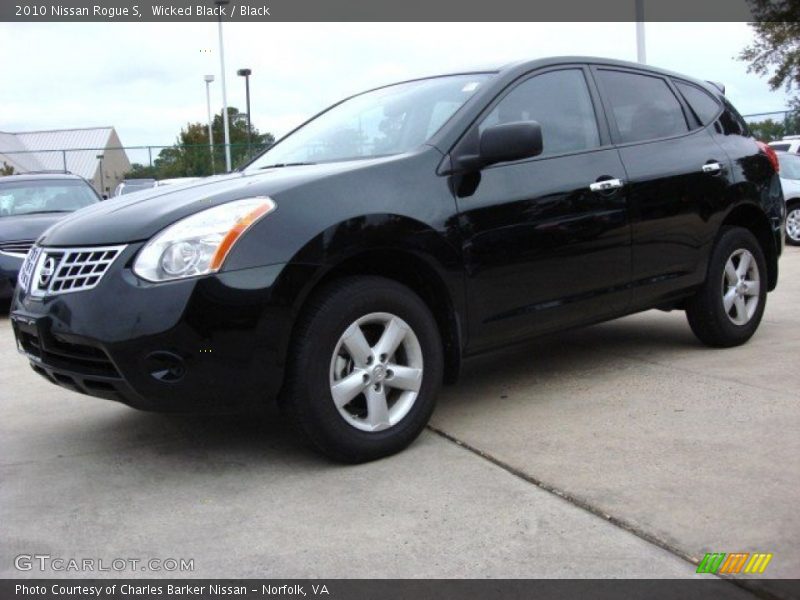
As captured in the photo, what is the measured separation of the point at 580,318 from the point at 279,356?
1.84m

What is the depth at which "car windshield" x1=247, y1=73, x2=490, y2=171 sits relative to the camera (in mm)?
4074

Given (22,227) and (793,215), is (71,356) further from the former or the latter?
(793,215)

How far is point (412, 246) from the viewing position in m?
3.58

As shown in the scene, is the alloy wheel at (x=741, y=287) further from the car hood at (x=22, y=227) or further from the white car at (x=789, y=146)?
the white car at (x=789, y=146)

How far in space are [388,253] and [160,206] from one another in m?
0.97

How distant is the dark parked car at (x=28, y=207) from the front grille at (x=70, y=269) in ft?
17.4

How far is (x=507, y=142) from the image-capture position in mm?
3719

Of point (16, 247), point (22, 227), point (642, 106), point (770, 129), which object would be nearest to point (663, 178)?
point (642, 106)

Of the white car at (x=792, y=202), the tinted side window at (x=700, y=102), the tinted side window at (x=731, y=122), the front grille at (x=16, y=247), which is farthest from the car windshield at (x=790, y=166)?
the front grille at (x=16, y=247)

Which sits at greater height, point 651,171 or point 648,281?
point 651,171
